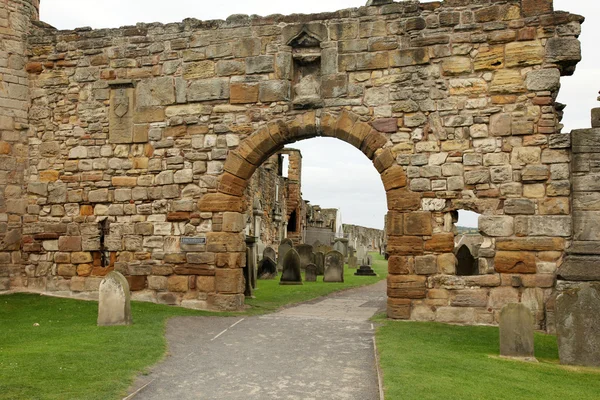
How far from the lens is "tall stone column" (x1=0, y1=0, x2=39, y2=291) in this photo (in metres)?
11.9

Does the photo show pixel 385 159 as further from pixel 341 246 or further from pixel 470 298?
pixel 341 246

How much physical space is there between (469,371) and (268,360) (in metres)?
2.34

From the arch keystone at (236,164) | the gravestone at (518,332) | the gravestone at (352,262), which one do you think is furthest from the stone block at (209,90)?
the gravestone at (352,262)

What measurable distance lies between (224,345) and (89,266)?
5.17 m

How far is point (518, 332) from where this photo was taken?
7.04 m

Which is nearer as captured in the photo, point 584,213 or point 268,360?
point 268,360

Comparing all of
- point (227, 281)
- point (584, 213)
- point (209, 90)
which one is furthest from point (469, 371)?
point (209, 90)

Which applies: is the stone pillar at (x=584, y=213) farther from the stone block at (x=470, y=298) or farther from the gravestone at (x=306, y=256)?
the gravestone at (x=306, y=256)

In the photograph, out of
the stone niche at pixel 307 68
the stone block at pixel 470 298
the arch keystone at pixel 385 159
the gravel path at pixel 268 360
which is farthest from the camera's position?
the stone niche at pixel 307 68

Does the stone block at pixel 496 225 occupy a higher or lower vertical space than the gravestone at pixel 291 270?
higher

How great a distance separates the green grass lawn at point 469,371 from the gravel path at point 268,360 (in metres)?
0.31

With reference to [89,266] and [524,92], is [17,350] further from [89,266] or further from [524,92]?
[524,92]

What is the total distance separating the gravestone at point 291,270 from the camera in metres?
16.6

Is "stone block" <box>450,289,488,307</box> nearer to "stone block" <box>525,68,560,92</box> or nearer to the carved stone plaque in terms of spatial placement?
"stone block" <box>525,68,560,92</box>
